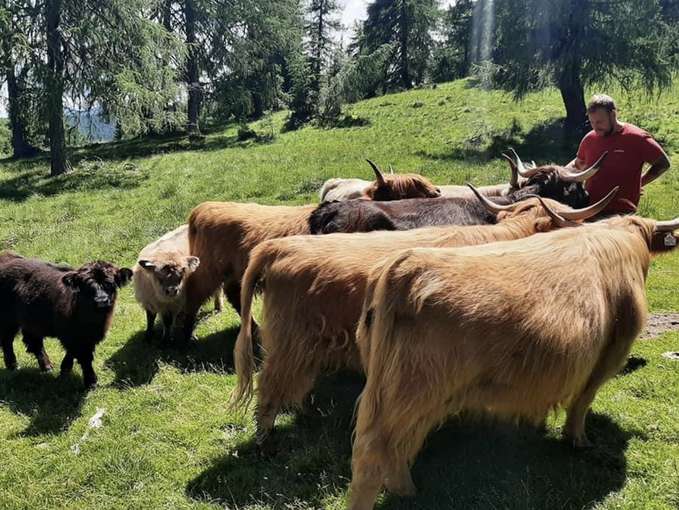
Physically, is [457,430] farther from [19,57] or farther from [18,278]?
[19,57]

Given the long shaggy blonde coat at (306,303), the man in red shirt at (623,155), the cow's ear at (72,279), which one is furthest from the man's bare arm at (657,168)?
the cow's ear at (72,279)

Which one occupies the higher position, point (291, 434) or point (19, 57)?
point (19, 57)

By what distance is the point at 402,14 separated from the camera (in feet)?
141

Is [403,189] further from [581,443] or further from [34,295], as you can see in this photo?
[34,295]

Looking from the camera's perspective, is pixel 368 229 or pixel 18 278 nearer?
pixel 368 229

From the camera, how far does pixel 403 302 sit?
290 cm

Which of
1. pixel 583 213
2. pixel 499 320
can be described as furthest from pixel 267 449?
pixel 583 213

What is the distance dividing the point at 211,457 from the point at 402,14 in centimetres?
4416

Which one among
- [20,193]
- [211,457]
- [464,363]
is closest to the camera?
[464,363]

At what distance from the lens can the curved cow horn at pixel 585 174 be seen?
5.30 meters

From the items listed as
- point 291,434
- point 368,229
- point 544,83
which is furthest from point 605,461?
point 544,83

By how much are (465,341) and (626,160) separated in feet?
12.0

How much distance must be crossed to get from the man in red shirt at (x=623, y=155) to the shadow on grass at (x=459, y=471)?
2.34m

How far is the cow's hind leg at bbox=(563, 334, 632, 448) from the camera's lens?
12.2 feet
